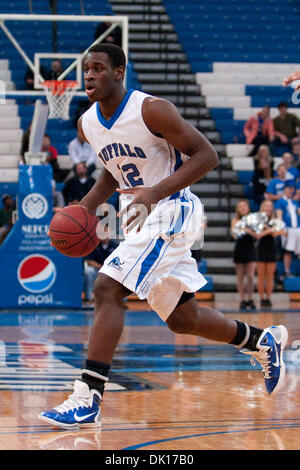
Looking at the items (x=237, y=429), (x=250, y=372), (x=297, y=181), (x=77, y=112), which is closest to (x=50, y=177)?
(x=77, y=112)

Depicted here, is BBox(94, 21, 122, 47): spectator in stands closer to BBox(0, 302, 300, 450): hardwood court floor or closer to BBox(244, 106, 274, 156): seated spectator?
BBox(244, 106, 274, 156): seated spectator

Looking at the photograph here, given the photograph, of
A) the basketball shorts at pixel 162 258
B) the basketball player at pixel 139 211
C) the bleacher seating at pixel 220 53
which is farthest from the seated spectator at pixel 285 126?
the basketball shorts at pixel 162 258

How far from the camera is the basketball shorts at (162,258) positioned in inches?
175

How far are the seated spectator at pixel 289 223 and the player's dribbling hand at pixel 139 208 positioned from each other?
410 inches

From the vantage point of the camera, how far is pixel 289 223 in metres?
14.7

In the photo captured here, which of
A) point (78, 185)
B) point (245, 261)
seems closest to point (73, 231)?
point (245, 261)

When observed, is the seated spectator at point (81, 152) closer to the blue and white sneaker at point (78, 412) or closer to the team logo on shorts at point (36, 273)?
the team logo on shorts at point (36, 273)

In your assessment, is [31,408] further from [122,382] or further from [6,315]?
[6,315]

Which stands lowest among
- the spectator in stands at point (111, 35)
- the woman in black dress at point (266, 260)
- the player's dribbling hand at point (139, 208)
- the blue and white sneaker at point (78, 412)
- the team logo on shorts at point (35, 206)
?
the woman in black dress at point (266, 260)

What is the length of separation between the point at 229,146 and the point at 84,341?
9.22m

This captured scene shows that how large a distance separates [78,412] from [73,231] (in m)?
0.96

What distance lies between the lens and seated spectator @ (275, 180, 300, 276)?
1462cm

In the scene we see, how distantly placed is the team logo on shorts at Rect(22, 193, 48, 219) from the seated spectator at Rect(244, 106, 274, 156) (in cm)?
549

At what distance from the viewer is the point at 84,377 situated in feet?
14.3
